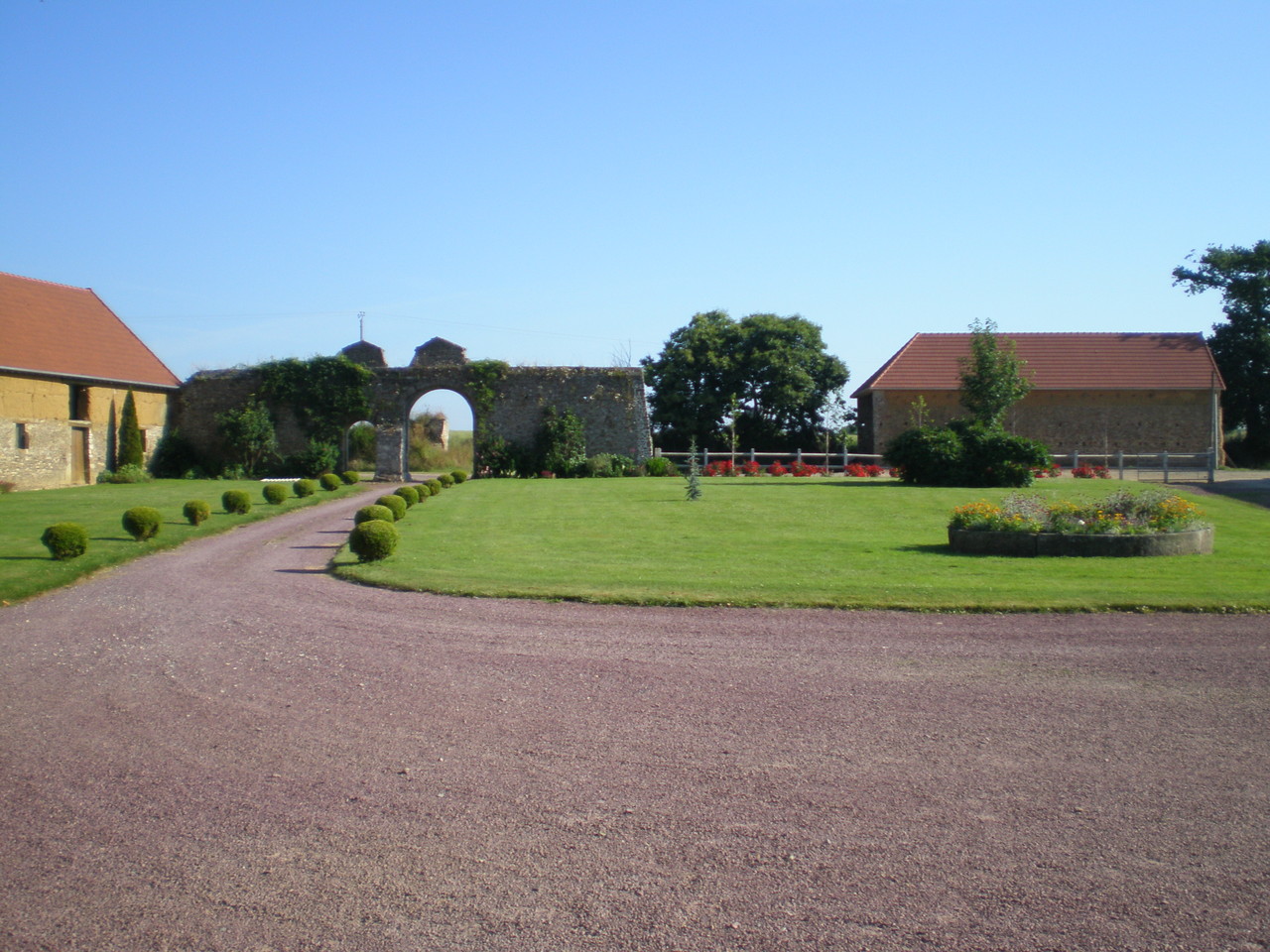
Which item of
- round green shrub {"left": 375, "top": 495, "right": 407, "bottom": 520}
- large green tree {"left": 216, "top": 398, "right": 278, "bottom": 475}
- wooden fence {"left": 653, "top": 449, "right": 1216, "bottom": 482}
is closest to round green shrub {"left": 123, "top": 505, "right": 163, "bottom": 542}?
round green shrub {"left": 375, "top": 495, "right": 407, "bottom": 520}

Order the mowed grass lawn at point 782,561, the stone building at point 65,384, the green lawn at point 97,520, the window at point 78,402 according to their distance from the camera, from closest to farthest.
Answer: the mowed grass lawn at point 782,561, the green lawn at point 97,520, the stone building at point 65,384, the window at point 78,402

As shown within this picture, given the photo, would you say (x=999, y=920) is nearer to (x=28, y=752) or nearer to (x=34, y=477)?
(x=28, y=752)

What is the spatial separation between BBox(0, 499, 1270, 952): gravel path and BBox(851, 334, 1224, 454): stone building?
31.6 meters

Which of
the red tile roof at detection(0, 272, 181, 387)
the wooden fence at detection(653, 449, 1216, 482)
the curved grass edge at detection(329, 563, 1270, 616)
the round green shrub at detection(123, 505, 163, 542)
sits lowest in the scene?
the curved grass edge at detection(329, 563, 1270, 616)

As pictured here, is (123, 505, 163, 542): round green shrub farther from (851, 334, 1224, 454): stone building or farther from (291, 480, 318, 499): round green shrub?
(851, 334, 1224, 454): stone building

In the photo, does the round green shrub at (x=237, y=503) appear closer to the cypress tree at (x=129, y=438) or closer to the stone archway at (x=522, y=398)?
the stone archway at (x=522, y=398)

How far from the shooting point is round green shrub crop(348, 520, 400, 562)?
38.0 ft

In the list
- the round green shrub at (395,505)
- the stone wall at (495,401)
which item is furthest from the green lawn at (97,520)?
the stone wall at (495,401)

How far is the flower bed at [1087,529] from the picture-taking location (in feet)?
38.2

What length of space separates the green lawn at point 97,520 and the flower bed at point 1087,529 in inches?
442

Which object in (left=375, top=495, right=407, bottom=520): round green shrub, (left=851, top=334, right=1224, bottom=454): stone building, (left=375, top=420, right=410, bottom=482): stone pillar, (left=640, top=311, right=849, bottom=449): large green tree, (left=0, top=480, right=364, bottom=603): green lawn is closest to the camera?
(left=0, top=480, right=364, bottom=603): green lawn

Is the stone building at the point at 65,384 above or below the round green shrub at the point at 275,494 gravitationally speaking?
above

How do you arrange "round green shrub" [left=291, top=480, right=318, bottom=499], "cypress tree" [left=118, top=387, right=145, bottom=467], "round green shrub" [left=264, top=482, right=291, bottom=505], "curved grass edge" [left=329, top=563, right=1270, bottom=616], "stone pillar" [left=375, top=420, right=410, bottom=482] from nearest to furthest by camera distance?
"curved grass edge" [left=329, top=563, right=1270, bottom=616] → "round green shrub" [left=264, top=482, right=291, bottom=505] → "round green shrub" [left=291, top=480, right=318, bottom=499] → "cypress tree" [left=118, top=387, right=145, bottom=467] → "stone pillar" [left=375, top=420, right=410, bottom=482]

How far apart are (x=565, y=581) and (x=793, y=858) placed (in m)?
6.57
